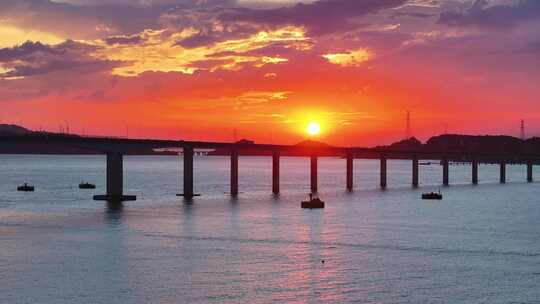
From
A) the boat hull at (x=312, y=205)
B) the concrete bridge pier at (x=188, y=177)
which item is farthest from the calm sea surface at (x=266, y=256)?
the concrete bridge pier at (x=188, y=177)

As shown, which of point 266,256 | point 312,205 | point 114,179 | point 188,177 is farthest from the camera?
point 188,177

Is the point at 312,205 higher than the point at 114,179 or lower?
lower

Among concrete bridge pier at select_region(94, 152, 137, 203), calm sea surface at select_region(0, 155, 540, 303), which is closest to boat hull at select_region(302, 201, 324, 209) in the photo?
calm sea surface at select_region(0, 155, 540, 303)

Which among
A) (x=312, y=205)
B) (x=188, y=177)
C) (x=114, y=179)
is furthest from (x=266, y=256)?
(x=188, y=177)

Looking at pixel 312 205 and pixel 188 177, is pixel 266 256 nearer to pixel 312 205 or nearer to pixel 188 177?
pixel 312 205

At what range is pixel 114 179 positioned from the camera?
153 meters

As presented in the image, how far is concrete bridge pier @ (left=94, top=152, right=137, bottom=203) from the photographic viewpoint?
151 metres

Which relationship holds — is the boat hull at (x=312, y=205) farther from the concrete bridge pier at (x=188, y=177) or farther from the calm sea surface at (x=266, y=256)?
the concrete bridge pier at (x=188, y=177)

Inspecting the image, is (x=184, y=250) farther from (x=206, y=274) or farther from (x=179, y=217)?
(x=179, y=217)

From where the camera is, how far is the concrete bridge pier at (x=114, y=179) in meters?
151

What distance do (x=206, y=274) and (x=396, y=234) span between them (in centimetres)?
3681

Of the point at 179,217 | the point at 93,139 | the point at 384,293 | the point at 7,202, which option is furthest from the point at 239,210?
the point at 384,293

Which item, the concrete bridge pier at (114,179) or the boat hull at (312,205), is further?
the concrete bridge pier at (114,179)

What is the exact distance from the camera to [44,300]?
52562 mm
